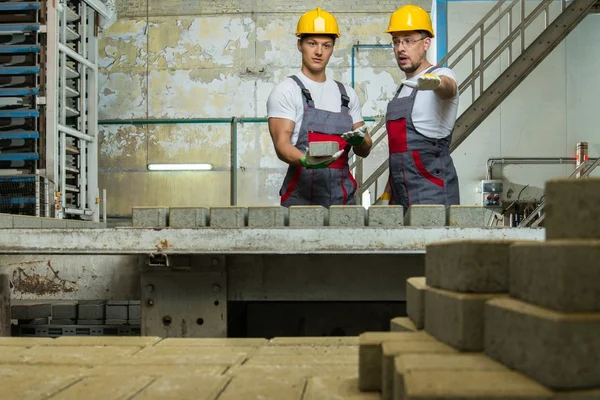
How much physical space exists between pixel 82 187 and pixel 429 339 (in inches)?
307

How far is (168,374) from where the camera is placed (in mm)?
2117

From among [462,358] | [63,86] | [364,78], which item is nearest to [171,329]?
[462,358]

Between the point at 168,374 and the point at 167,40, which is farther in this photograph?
the point at 167,40

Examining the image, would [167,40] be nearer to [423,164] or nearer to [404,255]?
[423,164]

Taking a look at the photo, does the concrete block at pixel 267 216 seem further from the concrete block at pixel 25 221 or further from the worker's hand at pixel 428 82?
the concrete block at pixel 25 221

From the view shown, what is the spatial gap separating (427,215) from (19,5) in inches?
248

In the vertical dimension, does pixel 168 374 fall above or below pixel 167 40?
below

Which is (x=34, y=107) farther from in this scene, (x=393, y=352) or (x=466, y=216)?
(x=393, y=352)

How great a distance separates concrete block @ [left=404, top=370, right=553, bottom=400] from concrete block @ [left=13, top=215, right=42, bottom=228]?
12.6 ft

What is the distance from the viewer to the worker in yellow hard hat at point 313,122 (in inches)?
184

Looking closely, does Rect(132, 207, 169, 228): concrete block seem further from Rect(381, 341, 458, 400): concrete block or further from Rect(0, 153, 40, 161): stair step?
Rect(0, 153, 40, 161): stair step

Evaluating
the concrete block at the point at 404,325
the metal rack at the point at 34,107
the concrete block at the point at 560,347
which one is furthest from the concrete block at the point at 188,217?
the metal rack at the point at 34,107

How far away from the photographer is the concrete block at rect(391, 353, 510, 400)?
144 centimetres

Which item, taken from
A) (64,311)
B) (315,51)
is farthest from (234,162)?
(315,51)
